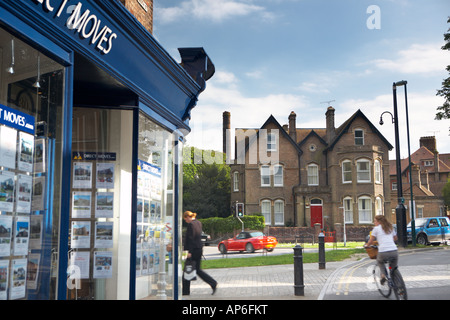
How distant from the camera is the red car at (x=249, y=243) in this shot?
2694cm

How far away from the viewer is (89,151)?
6566mm

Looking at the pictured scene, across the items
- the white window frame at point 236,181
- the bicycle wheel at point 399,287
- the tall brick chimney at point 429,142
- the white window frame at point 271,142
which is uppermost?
the tall brick chimney at point 429,142

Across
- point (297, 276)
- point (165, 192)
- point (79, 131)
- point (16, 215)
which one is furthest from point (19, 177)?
point (297, 276)

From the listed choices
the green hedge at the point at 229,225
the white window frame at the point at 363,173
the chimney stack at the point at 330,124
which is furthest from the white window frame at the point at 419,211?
the green hedge at the point at 229,225

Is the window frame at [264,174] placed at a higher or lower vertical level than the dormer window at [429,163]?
lower

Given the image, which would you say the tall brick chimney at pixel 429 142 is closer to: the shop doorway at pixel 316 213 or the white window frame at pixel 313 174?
the white window frame at pixel 313 174

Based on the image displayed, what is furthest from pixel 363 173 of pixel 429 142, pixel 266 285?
pixel 429 142

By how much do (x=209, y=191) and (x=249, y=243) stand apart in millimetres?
23465

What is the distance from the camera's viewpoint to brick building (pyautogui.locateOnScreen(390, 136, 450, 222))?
56.6 m

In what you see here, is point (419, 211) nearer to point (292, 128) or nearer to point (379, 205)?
point (379, 205)

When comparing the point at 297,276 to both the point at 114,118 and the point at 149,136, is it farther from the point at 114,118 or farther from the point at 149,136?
the point at 114,118

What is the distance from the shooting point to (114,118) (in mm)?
6676

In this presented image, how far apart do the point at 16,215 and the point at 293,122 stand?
139 feet

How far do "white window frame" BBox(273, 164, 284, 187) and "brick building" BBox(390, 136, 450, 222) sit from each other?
22079 mm
